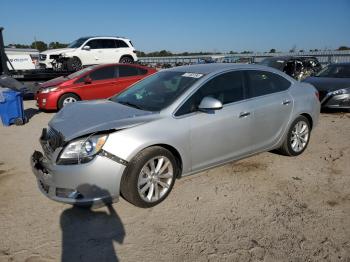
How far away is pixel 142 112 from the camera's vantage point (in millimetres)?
4051

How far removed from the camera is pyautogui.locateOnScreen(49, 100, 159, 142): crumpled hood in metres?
3.61

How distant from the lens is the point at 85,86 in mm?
10305

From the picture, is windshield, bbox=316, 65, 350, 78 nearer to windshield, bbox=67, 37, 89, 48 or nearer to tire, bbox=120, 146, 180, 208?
tire, bbox=120, 146, 180, 208

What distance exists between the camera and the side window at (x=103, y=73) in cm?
1052

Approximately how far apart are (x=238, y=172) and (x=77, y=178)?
2417 millimetres

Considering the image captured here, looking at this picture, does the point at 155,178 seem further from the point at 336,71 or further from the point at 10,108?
the point at 336,71

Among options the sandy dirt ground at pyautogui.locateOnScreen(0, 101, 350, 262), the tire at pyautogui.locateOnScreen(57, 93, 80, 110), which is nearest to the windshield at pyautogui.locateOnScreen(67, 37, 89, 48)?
the tire at pyautogui.locateOnScreen(57, 93, 80, 110)

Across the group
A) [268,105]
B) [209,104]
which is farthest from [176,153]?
[268,105]

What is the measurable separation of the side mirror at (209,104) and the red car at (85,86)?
6892 mm

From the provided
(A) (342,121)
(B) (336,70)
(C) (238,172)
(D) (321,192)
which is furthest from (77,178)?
(B) (336,70)

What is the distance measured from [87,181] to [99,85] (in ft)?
24.1

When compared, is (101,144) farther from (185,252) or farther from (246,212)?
(246,212)

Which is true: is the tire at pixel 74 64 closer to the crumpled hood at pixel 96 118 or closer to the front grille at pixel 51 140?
the crumpled hood at pixel 96 118

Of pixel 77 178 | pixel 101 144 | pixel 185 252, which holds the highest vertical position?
pixel 101 144
